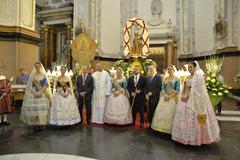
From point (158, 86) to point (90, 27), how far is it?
11250 mm

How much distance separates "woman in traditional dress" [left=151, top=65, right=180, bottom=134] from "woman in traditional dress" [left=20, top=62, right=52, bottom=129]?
2.66m

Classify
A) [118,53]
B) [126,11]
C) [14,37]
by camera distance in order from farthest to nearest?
[118,53] → [126,11] → [14,37]

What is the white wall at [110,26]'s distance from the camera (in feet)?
53.5

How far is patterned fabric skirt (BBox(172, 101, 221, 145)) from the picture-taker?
4121mm

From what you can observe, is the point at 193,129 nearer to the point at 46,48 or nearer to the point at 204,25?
the point at 204,25

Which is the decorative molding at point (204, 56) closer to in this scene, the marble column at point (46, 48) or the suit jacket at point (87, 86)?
the suit jacket at point (87, 86)

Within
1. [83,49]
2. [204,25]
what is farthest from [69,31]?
[204,25]

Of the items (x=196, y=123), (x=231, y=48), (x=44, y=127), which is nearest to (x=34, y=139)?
(x=44, y=127)

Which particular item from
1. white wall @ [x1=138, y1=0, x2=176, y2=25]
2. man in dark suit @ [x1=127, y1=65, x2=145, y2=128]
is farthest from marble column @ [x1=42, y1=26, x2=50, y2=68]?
man in dark suit @ [x1=127, y1=65, x2=145, y2=128]

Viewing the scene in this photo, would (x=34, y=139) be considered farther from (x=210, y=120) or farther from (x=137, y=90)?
(x=210, y=120)

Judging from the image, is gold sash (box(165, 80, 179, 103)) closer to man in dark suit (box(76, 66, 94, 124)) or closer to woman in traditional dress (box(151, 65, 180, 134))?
woman in traditional dress (box(151, 65, 180, 134))

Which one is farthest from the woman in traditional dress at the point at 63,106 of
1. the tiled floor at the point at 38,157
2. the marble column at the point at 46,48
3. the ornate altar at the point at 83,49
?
the marble column at the point at 46,48

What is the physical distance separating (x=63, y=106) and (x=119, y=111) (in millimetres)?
1466

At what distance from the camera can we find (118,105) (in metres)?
6.06
